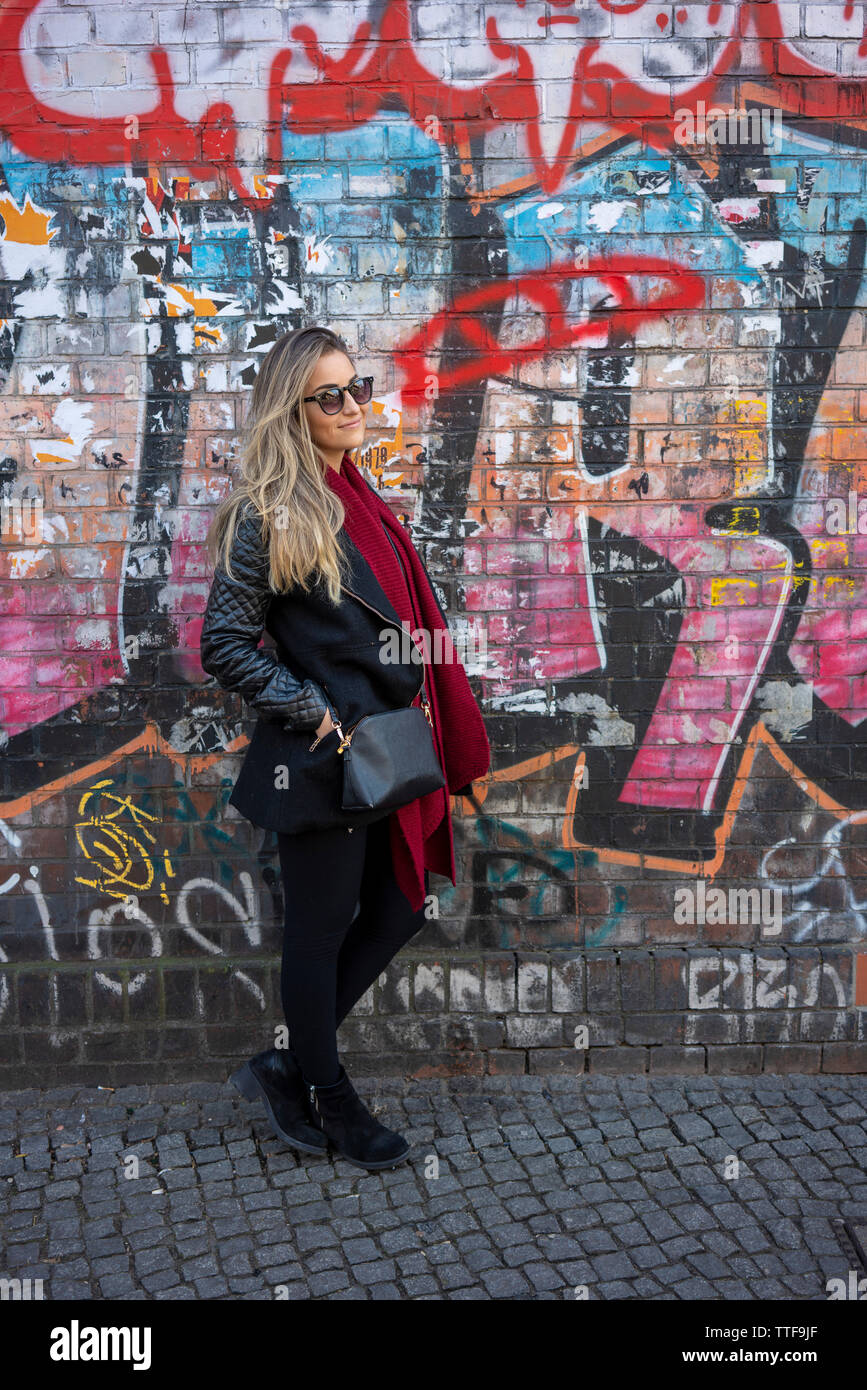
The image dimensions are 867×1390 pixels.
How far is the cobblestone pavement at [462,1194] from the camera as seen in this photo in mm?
2727

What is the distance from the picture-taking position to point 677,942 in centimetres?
379

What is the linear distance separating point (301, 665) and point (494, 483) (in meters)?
1.02

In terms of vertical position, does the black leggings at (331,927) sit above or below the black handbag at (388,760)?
below

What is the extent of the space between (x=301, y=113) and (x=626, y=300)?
115 cm

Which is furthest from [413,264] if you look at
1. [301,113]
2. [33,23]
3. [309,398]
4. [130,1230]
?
[130,1230]

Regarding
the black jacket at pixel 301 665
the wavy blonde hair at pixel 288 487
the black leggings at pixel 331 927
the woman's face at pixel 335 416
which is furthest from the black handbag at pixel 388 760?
the woman's face at pixel 335 416

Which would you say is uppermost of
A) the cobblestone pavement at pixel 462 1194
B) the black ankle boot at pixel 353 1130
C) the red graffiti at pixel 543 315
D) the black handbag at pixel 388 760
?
the red graffiti at pixel 543 315

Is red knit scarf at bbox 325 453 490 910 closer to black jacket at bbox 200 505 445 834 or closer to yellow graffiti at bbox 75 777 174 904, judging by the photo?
black jacket at bbox 200 505 445 834

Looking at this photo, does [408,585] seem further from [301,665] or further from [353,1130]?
[353,1130]

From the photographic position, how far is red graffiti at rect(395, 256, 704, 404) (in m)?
3.52

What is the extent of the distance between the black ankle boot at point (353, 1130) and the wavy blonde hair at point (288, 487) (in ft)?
4.77

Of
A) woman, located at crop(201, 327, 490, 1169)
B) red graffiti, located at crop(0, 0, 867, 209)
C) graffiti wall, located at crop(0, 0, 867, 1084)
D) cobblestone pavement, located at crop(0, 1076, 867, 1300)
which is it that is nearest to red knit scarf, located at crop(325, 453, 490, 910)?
woman, located at crop(201, 327, 490, 1169)

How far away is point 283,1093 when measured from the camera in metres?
3.31

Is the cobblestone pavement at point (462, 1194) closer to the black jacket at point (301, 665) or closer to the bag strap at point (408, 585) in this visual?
the black jacket at point (301, 665)
